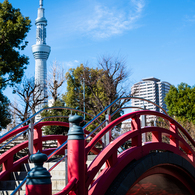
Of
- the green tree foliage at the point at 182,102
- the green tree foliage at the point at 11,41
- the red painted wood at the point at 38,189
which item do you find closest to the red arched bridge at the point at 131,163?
the red painted wood at the point at 38,189

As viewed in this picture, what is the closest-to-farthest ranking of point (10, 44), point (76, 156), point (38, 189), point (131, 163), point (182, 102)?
1. point (38, 189)
2. point (76, 156)
3. point (131, 163)
4. point (10, 44)
5. point (182, 102)

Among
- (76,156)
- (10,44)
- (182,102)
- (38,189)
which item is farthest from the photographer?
(182,102)

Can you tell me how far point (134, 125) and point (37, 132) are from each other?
2.25 metres

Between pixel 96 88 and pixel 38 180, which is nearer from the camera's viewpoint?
pixel 38 180

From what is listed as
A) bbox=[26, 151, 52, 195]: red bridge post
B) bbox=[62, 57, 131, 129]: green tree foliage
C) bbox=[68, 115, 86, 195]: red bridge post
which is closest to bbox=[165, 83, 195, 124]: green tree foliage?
bbox=[62, 57, 131, 129]: green tree foliage

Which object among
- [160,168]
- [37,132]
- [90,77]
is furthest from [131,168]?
[90,77]

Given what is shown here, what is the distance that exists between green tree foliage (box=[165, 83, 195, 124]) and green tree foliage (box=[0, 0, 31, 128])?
13301mm

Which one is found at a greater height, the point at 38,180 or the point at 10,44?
the point at 10,44

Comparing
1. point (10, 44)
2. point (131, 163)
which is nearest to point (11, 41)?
point (10, 44)

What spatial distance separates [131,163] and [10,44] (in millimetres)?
12460

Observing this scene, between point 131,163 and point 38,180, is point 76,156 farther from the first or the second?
point 131,163

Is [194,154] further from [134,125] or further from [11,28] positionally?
[11,28]

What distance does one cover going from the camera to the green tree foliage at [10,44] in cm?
1516

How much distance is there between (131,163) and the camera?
198 inches
